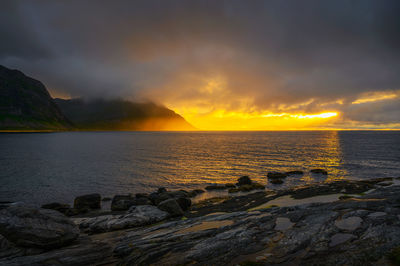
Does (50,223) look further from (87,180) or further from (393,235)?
(87,180)

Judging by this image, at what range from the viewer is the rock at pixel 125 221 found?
62.3ft

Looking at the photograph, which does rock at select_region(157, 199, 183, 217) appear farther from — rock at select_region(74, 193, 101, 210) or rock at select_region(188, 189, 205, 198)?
rock at select_region(74, 193, 101, 210)

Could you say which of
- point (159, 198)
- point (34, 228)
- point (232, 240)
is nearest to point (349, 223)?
point (232, 240)

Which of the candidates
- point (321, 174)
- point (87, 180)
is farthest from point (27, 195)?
point (321, 174)

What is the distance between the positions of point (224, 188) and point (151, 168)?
2941 cm

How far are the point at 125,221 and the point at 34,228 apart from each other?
7705 mm

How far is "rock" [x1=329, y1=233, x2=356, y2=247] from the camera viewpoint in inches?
377

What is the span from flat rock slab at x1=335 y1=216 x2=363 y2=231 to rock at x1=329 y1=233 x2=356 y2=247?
0.88 m

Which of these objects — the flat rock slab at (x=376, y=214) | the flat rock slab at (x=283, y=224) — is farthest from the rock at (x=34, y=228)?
the flat rock slab at (x=376, y=214)

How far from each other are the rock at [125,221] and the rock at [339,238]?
16.0 meters

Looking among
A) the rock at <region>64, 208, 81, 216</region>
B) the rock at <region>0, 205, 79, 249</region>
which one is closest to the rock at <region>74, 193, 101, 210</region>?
the rock at <region>64, 208, 81, 216</region>

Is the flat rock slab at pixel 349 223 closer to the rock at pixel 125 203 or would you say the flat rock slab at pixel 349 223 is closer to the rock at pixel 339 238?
the rock at pixel 339 238

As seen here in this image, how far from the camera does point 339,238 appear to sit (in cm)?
997

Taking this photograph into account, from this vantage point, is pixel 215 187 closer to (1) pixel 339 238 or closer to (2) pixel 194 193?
(2) pixel 194 193
